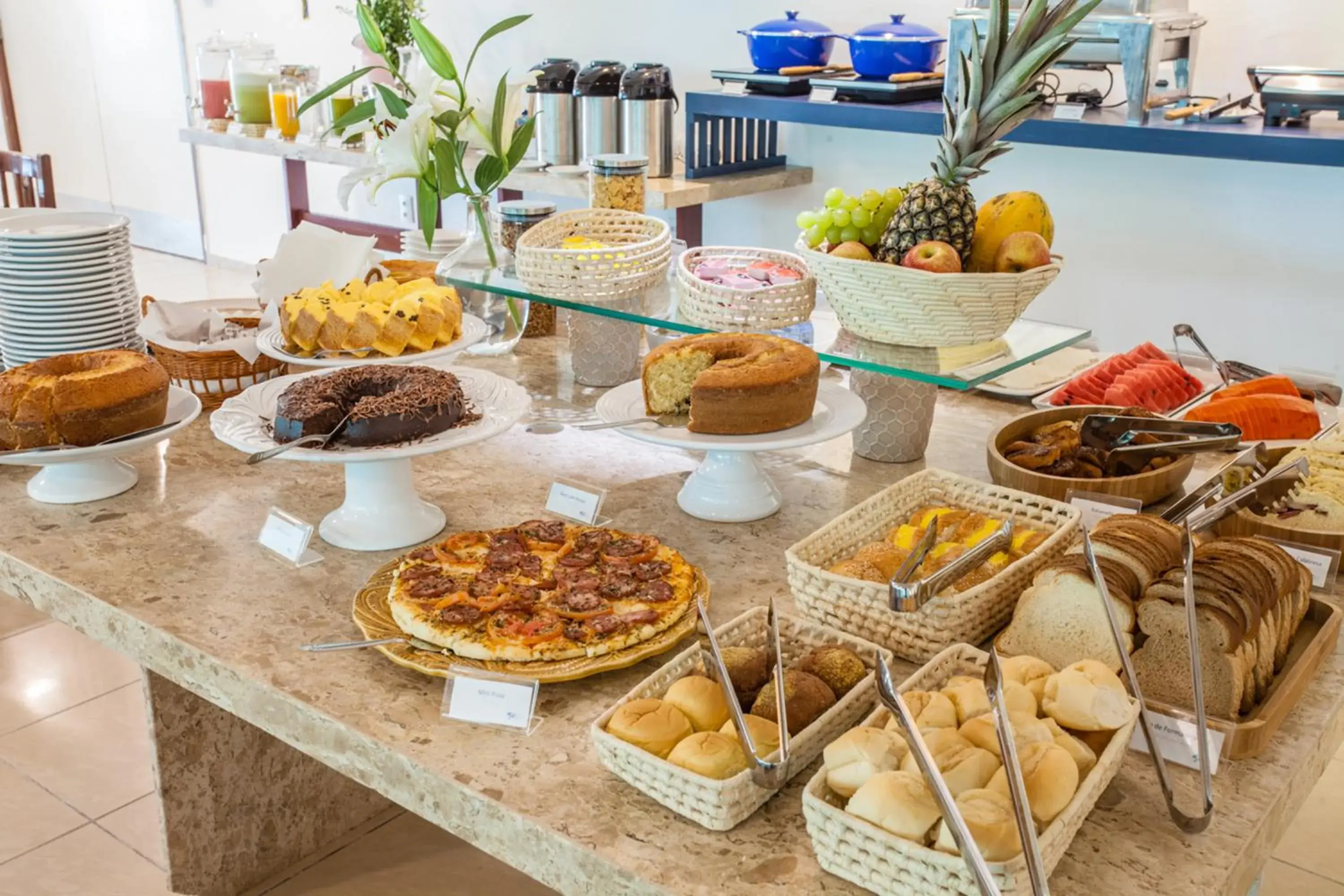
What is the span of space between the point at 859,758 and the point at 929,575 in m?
0.32

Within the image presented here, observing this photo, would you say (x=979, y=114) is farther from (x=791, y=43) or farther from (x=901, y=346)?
(x=791, y=43)

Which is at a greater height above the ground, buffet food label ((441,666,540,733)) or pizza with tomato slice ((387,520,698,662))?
pizza with tomato slice ((387,520,698,662))

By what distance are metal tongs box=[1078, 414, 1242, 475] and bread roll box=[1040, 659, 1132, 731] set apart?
575 millimetres

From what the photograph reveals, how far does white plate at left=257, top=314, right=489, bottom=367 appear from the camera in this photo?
5.72 ft

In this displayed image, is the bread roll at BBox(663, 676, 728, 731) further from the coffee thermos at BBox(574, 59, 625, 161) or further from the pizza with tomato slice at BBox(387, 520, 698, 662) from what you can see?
the coffee thermos at BBox(574, 59, 625, 161)

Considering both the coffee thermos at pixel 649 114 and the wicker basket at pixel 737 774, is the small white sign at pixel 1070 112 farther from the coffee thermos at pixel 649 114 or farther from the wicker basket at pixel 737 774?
the wicker basket at pixel 737 774

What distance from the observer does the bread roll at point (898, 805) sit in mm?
904

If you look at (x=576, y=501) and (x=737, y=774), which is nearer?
(x=737, y=774)

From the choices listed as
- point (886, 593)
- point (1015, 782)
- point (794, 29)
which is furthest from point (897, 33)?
point (1015, 782)

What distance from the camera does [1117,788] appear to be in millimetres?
1082

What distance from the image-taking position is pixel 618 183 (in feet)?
6.93

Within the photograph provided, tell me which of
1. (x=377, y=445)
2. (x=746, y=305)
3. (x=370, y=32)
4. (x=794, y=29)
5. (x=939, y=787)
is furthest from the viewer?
(x=794, y=29)

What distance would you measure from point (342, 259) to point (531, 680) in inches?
47.7

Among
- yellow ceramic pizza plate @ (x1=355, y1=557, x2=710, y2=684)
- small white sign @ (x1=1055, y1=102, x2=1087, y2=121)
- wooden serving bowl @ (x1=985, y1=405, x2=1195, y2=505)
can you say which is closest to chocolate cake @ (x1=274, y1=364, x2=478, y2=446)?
yellow ceramic pizza plate @ (x1=355, y1=557, x2=710, y2=684)
